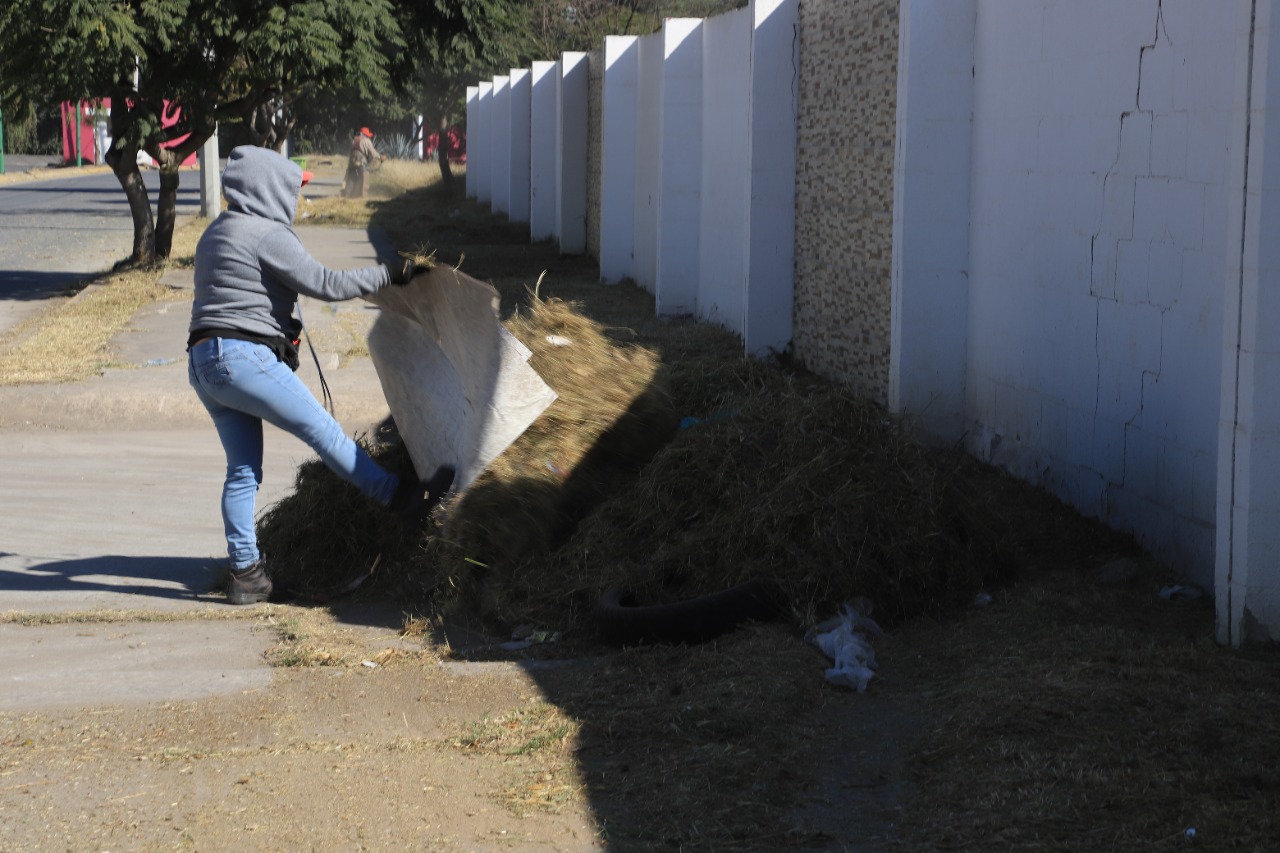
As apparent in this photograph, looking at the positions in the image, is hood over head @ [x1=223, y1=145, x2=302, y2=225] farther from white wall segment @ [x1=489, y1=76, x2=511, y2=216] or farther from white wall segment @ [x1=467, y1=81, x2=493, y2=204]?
white wall segment @ [x1=467, y1=81, x2=493, y2=204]

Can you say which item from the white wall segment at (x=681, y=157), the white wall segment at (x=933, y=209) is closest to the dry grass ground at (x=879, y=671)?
the white wall segment at (x=933, y=209)

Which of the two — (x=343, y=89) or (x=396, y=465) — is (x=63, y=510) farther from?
(x=343, y=89)

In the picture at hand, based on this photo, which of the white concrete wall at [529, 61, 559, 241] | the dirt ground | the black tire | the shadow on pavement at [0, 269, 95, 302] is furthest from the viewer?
the white concrete wall at [529, 61, 559, 241]

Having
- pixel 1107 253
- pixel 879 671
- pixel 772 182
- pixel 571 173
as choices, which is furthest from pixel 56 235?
pixel 879 671

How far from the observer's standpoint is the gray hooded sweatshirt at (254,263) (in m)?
5.92

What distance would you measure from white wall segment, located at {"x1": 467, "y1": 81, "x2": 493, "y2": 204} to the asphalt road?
7219 millimetres

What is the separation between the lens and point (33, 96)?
57.9 ft

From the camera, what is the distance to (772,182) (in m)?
11.9

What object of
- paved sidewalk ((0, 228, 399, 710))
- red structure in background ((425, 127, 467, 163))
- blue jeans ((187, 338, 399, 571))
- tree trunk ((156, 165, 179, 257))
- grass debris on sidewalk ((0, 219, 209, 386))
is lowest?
paved sidewalk ((0, 228, 399, 710))

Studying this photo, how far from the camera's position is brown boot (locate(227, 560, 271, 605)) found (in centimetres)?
614

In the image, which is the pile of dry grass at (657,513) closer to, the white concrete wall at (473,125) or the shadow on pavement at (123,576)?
the shadow on pavement at (123,576)

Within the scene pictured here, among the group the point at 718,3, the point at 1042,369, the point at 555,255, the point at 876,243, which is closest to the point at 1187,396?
the point at 1042,369

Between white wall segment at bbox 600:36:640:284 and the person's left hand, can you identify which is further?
white wall segment at bbox 600:36:640:284

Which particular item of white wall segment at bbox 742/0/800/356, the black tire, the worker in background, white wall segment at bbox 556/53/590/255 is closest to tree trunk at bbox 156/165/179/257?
white wall segment at bbox 556/53/590/255
